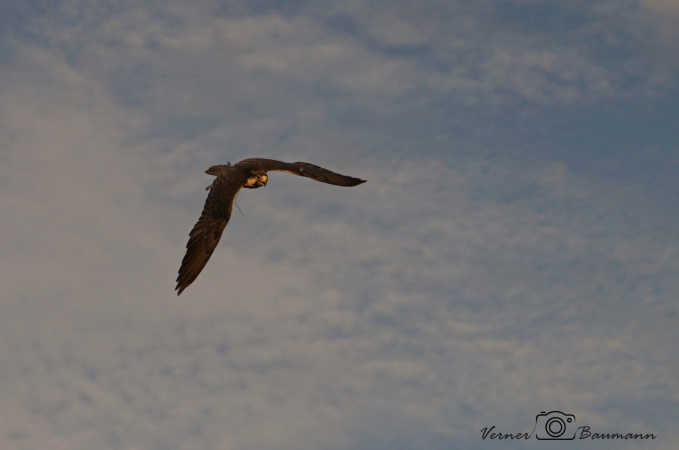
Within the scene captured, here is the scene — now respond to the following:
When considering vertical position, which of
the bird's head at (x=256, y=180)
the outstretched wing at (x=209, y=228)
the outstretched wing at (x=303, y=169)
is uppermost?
the outstretched wing at (x=303, y=169)

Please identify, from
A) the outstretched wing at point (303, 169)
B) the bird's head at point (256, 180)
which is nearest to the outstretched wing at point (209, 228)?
the bird's head at point (256, 180)

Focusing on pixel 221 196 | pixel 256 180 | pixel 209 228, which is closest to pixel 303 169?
pixel 256 180

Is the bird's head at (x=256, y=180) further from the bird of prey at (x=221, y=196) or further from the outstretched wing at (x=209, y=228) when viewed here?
the outstretched wing at (x=209, y=228)

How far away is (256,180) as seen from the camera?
28.5 meters

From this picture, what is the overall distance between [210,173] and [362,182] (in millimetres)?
4812

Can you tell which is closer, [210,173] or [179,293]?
[179,293]

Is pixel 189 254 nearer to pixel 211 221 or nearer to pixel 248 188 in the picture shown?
pixel 211 221

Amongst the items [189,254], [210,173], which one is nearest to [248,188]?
[210,173]

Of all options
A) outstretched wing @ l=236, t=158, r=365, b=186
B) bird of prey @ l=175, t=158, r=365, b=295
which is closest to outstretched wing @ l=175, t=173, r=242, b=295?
bird of prey @ l=175, t=158, r=365, b=295

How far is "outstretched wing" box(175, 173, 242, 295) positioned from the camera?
86.4 feet

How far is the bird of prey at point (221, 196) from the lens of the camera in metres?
26.5

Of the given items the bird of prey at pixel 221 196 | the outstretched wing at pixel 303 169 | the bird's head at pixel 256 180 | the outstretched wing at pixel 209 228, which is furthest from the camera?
the outstretched wing at pixel 303 169

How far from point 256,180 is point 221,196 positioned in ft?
4.76

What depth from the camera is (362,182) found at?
30.2 m
